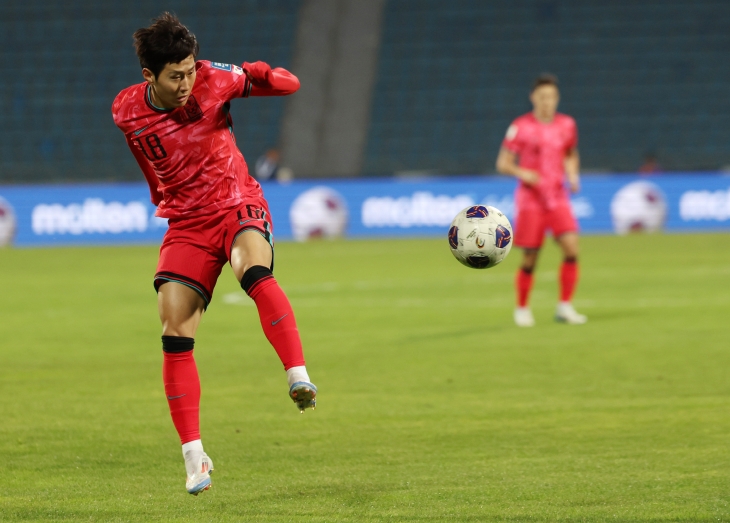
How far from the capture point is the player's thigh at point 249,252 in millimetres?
4605

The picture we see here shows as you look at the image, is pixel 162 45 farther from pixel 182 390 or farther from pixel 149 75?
pixel 182 390

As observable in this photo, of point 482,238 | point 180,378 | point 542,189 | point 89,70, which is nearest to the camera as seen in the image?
point 180,378

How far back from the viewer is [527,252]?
33.3ft

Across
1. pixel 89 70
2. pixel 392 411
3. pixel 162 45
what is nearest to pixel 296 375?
pixel 162 45

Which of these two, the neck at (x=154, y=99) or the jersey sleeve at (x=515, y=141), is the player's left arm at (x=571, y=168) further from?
the neck at (x=154, y=99)

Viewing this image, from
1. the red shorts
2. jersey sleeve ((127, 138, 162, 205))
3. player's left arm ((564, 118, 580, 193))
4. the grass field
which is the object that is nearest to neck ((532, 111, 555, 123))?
player's left arm ((564, 118, 580, 193))

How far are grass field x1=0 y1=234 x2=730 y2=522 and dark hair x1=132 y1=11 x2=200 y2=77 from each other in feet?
5.63

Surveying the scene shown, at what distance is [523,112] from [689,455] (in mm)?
20279

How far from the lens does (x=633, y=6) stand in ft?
85.2

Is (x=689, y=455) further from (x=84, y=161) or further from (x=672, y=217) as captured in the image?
(x=84, y=161)

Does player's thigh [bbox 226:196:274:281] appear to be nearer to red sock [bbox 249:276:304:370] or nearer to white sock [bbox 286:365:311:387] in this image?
red sock [bbox 249:276:304:370]

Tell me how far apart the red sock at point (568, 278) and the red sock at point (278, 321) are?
5.85 m

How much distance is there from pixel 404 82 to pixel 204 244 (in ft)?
71.3

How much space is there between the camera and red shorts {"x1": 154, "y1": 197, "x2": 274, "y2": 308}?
185 inches
